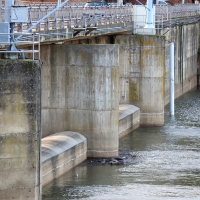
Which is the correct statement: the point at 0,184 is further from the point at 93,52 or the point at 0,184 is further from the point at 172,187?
the point at 93,52

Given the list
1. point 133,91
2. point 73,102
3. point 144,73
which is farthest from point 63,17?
point 133,91

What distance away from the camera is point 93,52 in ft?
104

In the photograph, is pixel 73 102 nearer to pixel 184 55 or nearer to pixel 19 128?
pixel 19 128

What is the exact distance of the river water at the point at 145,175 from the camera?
83.6 ft

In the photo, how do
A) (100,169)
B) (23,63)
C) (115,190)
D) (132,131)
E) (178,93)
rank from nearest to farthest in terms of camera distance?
(23,63), (115,190), (100,169), (132,131), (178,93)

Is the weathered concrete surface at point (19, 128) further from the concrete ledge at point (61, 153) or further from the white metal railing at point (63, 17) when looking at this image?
the concrete ledge at point (61, 153)

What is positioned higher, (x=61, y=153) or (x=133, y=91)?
(x=133, y=91)

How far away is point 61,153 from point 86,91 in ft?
14.3

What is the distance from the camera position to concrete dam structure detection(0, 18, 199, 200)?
69.4 ft

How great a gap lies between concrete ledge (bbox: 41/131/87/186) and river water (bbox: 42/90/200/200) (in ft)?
→ 1.00

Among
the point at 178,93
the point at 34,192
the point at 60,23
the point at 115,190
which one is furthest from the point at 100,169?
the point at 178,93

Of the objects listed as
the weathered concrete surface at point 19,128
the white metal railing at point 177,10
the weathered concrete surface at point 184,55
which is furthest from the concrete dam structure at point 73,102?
the white metal railing at point 177,10

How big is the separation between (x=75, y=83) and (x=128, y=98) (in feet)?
35.7

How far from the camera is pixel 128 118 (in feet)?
128
